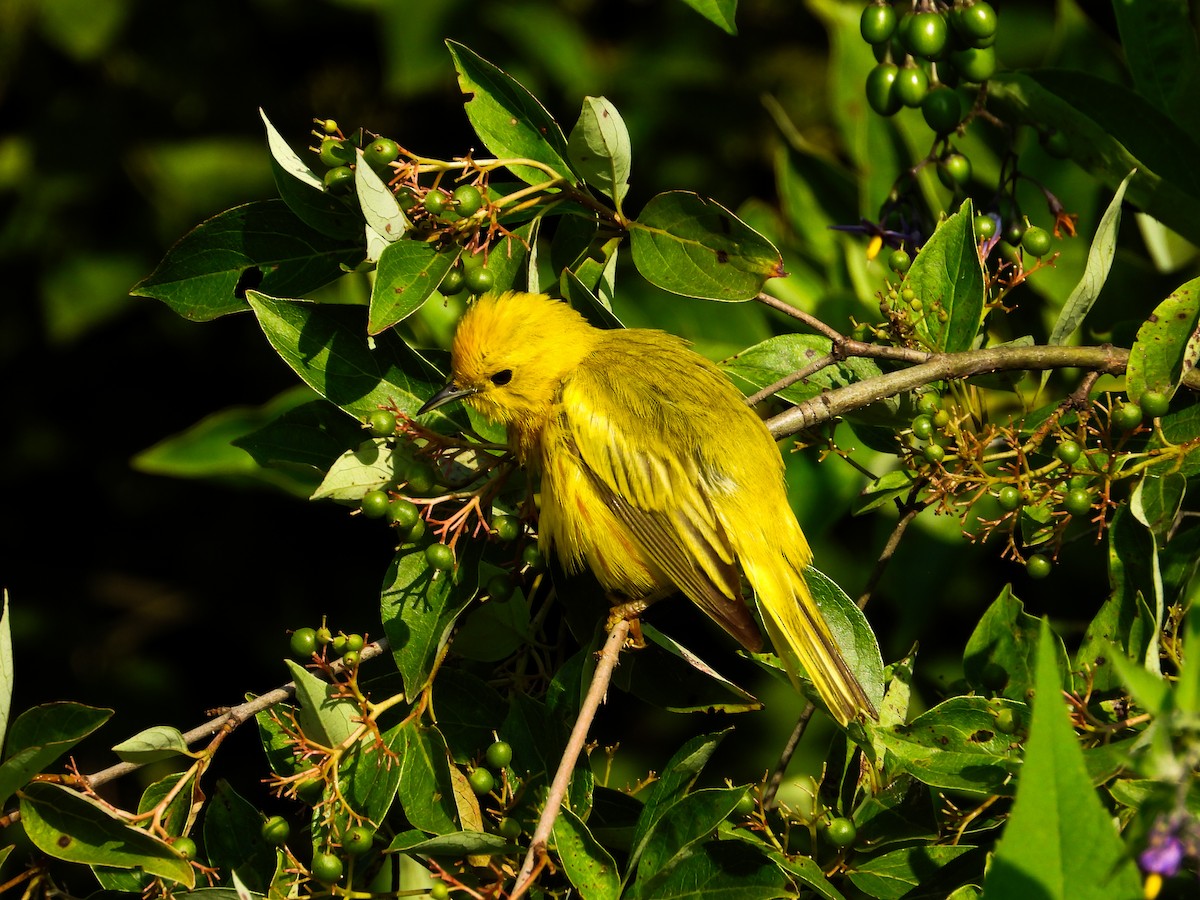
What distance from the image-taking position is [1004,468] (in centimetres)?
272

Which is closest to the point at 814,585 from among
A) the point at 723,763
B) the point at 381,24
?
the point at 723,763

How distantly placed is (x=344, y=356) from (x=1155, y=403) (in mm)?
1725

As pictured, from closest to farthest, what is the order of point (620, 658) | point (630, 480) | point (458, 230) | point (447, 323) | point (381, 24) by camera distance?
point (458, 230)
point (620, 658)
point (630, 480)
point (447, 323)
point (381, 24)

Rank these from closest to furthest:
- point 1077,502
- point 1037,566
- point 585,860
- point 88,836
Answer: point 585,860 < point 88,836 < point 1077,502 < point 1037,566

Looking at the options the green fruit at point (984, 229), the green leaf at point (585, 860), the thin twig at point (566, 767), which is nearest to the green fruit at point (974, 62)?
the green fruit at point (984, 229)

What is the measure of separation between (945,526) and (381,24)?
10.5 ft

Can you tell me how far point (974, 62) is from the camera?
3.12 meters

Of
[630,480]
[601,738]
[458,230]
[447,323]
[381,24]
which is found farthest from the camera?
[601,738]

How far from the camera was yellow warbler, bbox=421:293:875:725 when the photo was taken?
123 inches

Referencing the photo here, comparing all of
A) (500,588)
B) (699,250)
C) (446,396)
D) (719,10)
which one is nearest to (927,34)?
(719,10)

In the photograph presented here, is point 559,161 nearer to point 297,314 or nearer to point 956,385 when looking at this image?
point 297,314

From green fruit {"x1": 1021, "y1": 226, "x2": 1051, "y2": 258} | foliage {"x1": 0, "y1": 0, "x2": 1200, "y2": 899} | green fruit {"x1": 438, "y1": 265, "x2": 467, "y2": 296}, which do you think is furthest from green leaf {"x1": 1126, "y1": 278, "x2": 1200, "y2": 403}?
green fruit {"x1": 438, "y1": 265, "x2": 467, "y2": 296}

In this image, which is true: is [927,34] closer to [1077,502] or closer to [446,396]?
[1077,502]

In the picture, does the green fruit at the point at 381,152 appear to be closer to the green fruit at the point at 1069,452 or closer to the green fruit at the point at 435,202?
the green fruit at the point at 435,202
